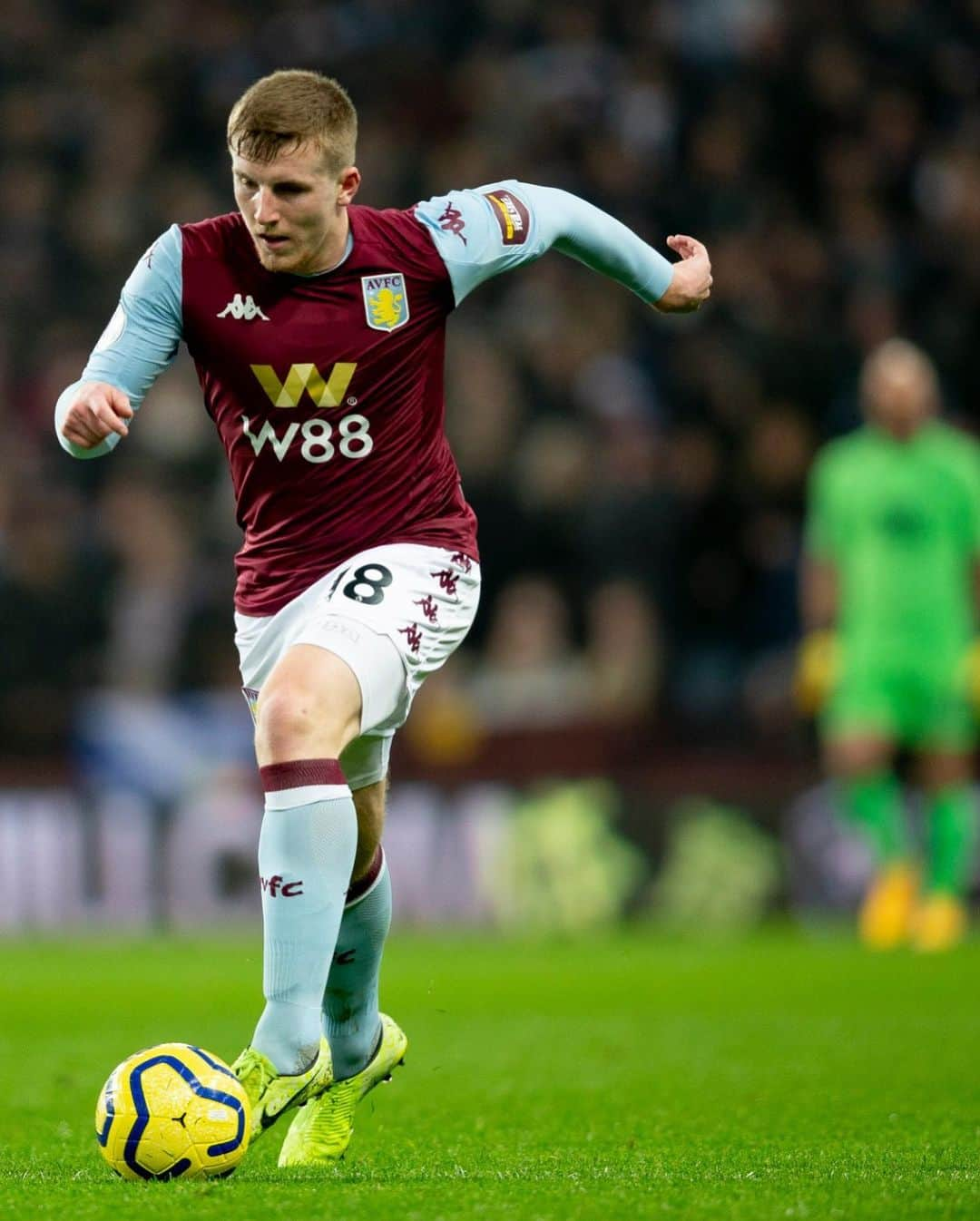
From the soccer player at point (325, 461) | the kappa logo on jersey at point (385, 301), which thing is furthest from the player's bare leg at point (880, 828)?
the kappa logo on jersey at point (385, 301)

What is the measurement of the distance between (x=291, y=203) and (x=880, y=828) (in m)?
6.84

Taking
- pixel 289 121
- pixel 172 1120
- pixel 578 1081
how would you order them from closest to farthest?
pixel 172 1120, pixel 289 121, pixel 578 1081

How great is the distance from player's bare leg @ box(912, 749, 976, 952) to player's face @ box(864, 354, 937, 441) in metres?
1.63

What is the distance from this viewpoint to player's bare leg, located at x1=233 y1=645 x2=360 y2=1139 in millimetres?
4219

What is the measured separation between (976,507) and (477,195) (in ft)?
20.5

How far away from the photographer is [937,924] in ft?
34.6

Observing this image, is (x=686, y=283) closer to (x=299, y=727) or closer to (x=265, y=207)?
(x=265, y=207)

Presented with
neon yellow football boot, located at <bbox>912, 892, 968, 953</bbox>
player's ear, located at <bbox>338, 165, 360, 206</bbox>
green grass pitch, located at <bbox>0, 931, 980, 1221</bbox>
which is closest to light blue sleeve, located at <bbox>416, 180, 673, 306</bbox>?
player's ear, located at <bbox>338, 165, 360, 206</bbox>

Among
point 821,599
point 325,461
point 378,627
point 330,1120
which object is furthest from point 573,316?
point 330,1120

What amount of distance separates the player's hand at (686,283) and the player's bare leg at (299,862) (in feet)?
4.58

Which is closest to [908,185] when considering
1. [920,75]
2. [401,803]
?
[920,75]

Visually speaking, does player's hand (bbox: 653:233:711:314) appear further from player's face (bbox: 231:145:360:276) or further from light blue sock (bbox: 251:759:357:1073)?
light blue sock (bbox: 251:759:357:1073)

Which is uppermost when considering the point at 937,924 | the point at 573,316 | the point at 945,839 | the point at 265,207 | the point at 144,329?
the point at 573,316

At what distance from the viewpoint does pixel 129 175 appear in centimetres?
1553
